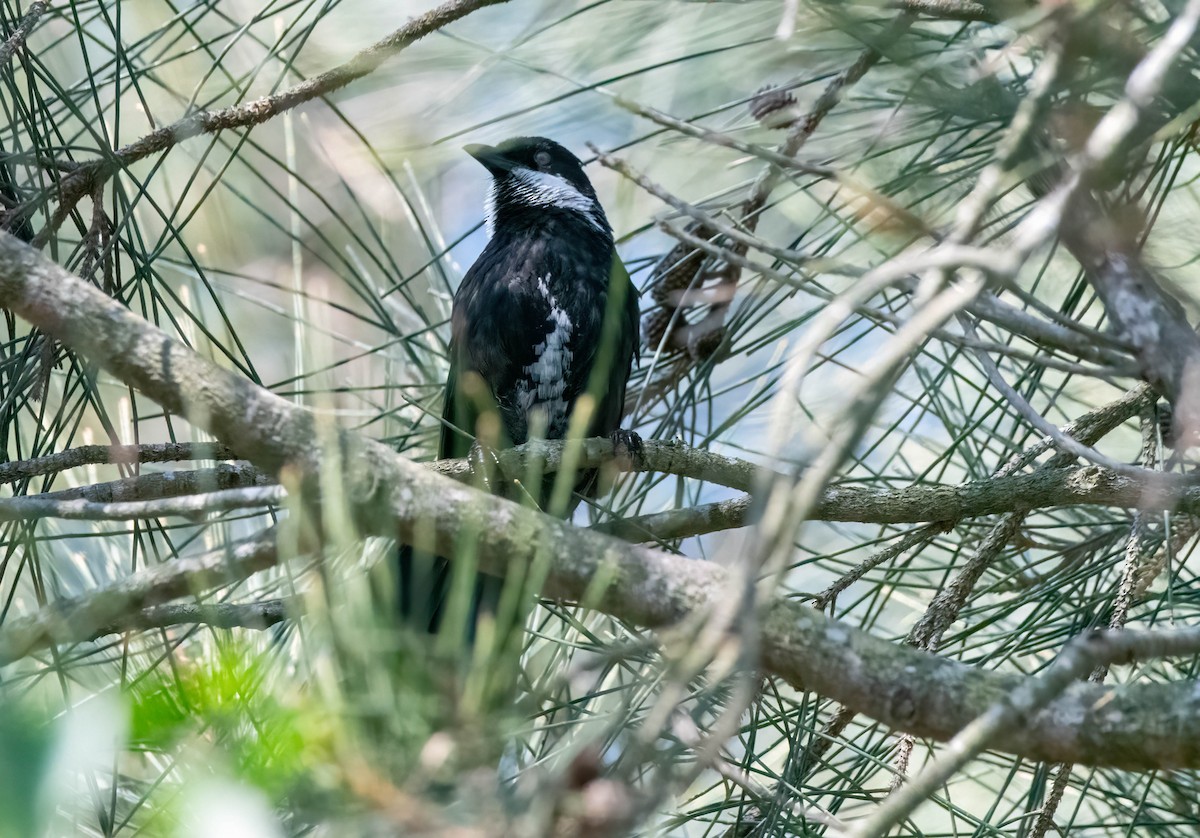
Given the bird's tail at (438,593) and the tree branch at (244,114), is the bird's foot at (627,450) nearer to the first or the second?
the bird's tail at (438,593)

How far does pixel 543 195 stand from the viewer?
132 inches

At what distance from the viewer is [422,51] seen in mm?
3262

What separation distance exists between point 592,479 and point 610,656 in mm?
2071

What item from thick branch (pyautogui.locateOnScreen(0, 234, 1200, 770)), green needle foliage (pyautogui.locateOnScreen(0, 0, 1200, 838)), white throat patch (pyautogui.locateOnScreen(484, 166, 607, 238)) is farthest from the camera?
white throat patch (pyautogui.locateOnScreen(484, 166, 607, 238))

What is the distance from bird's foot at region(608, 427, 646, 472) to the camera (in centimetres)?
229

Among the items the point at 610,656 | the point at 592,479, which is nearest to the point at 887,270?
the point at 610,656

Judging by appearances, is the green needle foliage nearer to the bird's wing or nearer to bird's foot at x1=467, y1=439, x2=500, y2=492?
the bird's wing

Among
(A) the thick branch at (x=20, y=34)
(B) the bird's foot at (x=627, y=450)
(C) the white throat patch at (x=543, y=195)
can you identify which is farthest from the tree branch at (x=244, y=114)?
(C) the white throat patch at (x=543, y=195)

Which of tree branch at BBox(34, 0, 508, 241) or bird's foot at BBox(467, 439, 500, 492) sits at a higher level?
tree branch at BBox(34, 0, 508, 241)

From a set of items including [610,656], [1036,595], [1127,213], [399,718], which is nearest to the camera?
[399,718]

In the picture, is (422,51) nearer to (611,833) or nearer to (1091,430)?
(1091,430)

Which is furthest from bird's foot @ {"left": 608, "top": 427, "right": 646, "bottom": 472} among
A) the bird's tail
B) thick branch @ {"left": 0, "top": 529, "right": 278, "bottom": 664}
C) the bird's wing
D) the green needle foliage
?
thick branch @ {"left": 0, "top": 529, "right": 278, "bottom": 664}

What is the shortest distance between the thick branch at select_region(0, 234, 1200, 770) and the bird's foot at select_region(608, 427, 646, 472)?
1.08 metres

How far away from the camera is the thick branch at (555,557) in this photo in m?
1.05
